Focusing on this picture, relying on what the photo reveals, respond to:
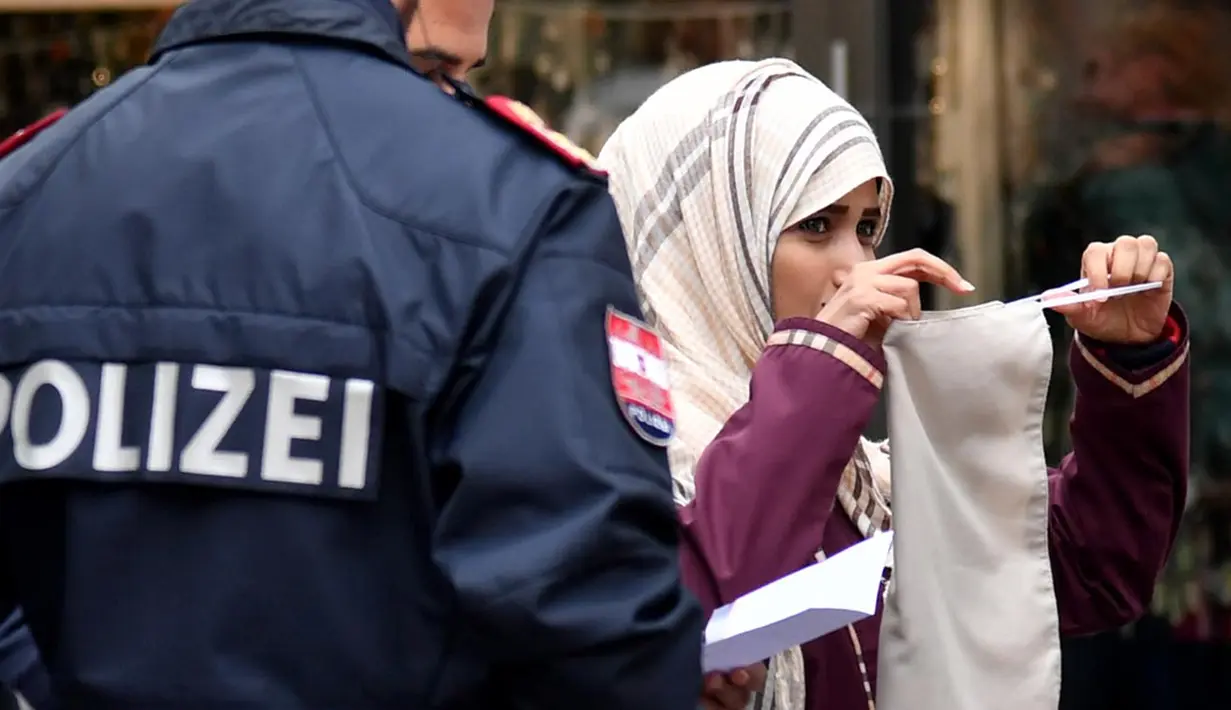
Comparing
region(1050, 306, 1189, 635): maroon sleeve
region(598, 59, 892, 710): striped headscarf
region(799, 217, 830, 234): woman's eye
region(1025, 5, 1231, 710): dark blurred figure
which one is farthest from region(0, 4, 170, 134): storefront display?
region(1050, 306, 1189, 635): maroon sleeve

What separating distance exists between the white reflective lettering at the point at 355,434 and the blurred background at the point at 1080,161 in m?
3.13

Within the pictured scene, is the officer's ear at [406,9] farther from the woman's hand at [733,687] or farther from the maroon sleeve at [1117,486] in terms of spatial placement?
the maroon sleeve at [1117,486]

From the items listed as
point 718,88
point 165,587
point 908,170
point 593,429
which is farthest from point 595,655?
point 908,170

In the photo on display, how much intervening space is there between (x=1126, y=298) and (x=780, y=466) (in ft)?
1.65

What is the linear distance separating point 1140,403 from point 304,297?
1.08 metres

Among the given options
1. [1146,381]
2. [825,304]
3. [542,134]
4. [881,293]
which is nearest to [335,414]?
[542,134]

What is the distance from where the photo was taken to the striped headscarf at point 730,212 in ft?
7.38

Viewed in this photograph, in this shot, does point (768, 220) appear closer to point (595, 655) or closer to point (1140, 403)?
point (1140, 403)

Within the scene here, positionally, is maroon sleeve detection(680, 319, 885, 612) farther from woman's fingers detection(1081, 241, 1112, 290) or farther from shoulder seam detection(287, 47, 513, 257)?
shoulder seam detection(287, 47, 513, 257)

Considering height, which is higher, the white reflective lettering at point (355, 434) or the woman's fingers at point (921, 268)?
the woman's fingers at point (921, 268)

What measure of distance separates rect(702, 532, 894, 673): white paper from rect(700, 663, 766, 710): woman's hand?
9 centimetres

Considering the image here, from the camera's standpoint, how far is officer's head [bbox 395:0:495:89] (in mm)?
1719

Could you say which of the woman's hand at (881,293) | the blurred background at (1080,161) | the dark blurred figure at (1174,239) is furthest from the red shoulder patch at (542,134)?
the dark blurred figure at (1174,239)

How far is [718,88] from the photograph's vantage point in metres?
2.36
